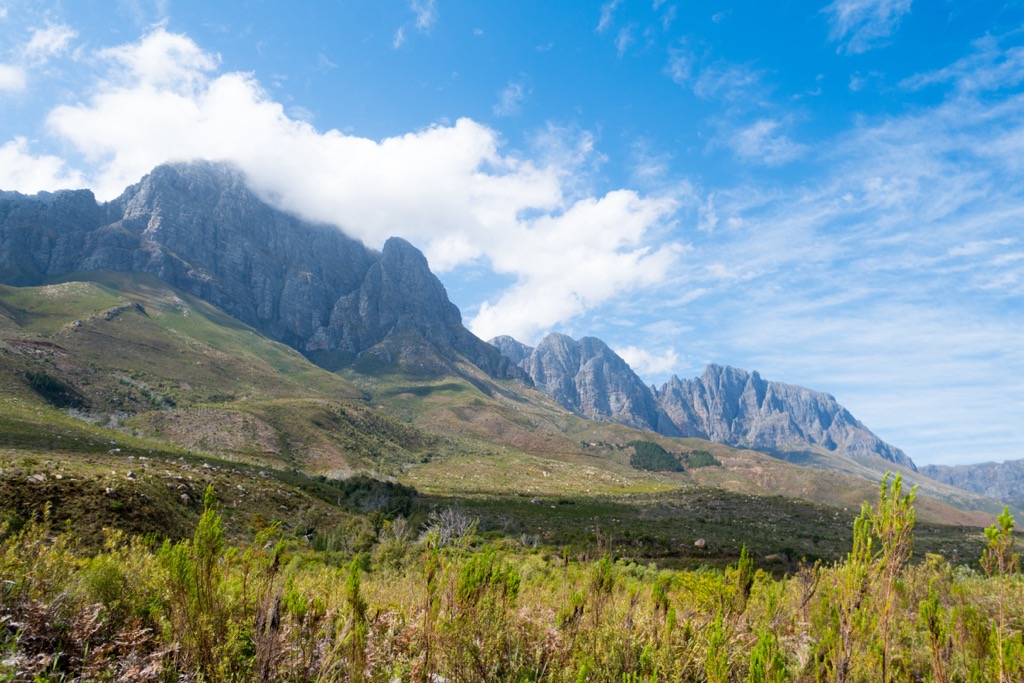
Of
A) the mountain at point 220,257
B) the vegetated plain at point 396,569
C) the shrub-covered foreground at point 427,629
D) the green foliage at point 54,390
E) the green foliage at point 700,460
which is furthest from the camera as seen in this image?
the mountain at point 220,257

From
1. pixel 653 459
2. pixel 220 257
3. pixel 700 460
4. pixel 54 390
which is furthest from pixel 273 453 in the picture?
pixel 220 257

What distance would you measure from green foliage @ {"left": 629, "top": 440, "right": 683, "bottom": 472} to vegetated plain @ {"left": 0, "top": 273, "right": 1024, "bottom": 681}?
65379mm

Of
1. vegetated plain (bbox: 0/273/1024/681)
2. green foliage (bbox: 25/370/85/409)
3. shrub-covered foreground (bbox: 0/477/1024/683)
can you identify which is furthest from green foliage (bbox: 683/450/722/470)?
shrub-covered foreground (bbox: 0/477/1024/683)

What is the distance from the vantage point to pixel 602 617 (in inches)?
251

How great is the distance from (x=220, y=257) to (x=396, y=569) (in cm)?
19440

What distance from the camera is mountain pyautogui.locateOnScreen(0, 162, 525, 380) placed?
→ 139750 millimetres

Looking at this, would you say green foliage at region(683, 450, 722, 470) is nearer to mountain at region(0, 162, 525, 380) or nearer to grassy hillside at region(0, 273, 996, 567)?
grassy hillside at region(0, 273, 996, 567)

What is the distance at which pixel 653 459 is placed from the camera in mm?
131250

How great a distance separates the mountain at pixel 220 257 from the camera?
140 m

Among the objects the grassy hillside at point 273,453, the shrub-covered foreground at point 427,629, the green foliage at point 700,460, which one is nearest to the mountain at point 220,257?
the grassy hillside at point 273,453

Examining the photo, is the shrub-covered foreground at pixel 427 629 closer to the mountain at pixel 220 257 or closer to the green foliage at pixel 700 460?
the green foliage at pixel 700 460

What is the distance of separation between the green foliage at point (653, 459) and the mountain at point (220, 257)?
73147mm

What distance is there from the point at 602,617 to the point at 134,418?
60823mm

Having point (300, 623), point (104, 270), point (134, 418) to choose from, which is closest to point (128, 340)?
point (134, 418)
